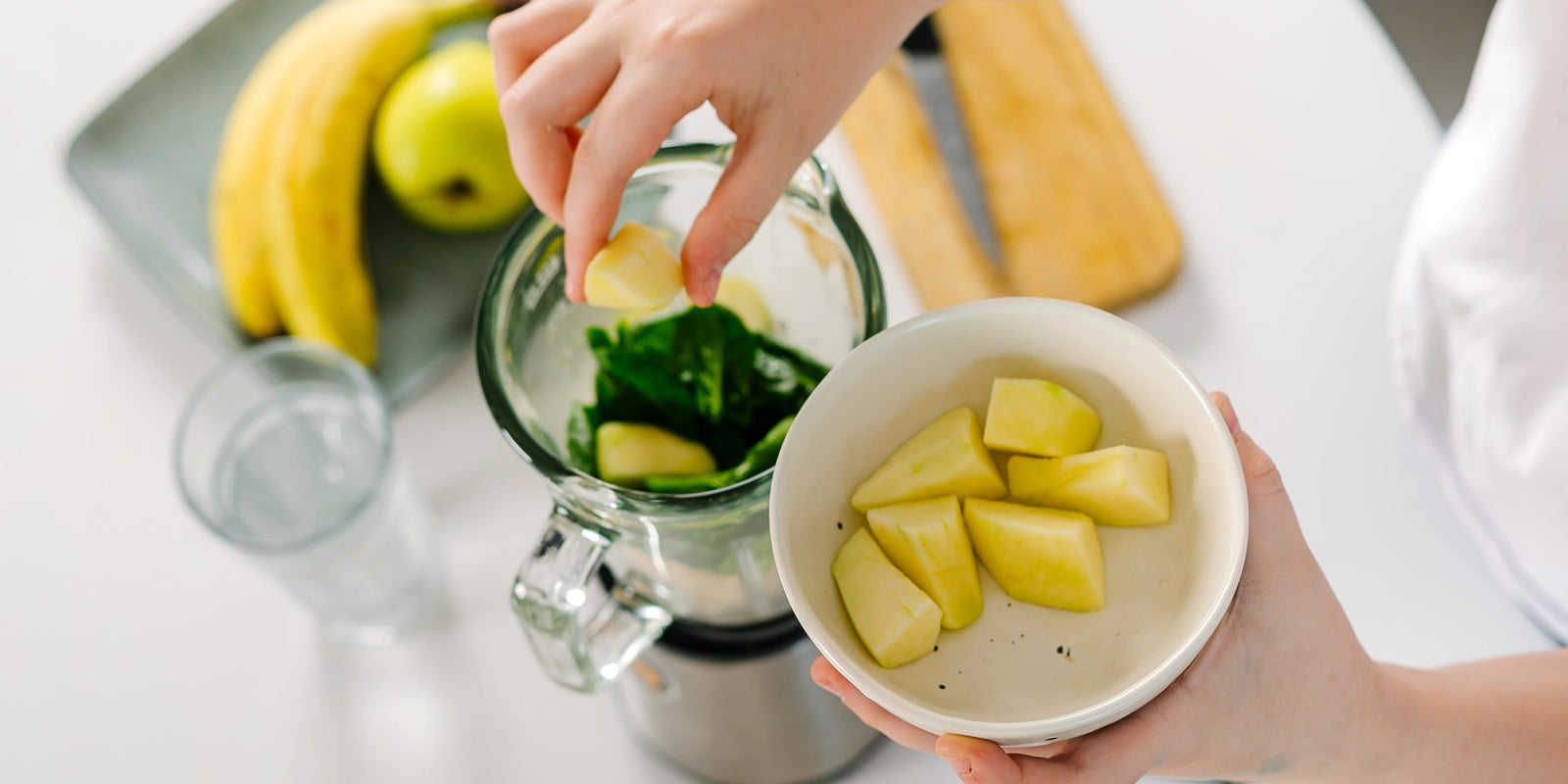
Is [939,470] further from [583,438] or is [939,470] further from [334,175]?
[334,175]

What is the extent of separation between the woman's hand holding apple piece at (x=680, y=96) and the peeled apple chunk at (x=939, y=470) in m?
0.15

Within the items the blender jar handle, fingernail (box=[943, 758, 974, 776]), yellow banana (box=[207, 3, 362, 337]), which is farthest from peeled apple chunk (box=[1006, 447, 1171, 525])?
yellow banana (box=[207, 3, 362, 337])

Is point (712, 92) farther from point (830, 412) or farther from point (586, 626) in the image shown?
point (586, 626)

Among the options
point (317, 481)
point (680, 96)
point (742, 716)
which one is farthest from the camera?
point (317, 481)

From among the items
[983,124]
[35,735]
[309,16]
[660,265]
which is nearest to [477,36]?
[309,16]

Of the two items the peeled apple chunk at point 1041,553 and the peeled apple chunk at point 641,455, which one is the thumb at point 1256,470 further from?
the peeled apple chunk at point 641,455

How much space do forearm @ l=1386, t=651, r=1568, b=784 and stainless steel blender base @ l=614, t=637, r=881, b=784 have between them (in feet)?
1.11

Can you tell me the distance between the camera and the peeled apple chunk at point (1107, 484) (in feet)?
1.53

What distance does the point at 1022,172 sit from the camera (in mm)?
946

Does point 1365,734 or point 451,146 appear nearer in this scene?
point 1365,734

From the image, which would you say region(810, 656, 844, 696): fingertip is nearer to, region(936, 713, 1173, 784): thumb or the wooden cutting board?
region(936, 713, 1173, 784): thumb

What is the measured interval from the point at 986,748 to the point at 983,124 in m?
0.65

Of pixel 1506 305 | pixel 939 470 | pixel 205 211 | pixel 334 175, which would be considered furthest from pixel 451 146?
pixel 1506 305

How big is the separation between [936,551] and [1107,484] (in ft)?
0.26
